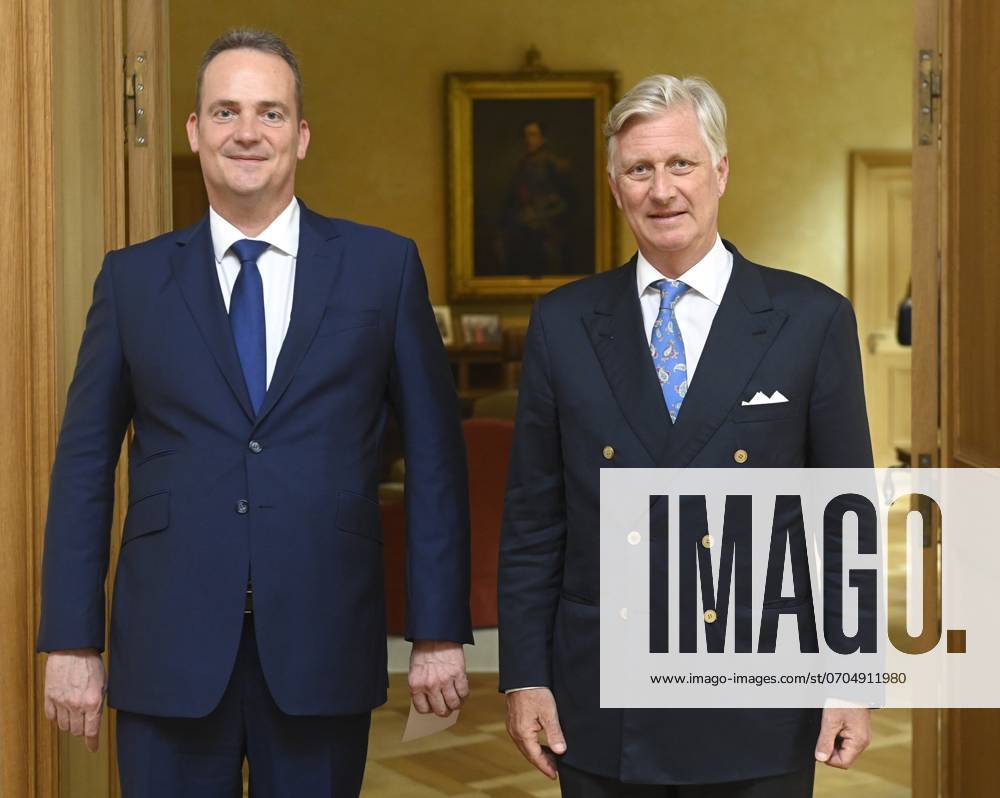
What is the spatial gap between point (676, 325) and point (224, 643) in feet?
2.86

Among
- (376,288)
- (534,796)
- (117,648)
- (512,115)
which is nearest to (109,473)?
(117,648)

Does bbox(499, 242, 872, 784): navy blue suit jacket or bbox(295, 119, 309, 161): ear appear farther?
bbox(295, 119, 309, 161): ear

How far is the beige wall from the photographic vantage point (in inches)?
433

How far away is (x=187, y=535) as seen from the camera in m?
2.14

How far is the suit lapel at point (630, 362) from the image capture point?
2031 mm

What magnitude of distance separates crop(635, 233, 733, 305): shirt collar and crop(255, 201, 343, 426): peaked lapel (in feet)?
1.72

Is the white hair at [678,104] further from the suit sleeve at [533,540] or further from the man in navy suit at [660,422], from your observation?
the suit sleeve at [533,540]

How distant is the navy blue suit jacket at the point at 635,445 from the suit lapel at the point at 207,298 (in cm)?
47

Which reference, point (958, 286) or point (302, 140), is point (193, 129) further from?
→ point (958, 286)

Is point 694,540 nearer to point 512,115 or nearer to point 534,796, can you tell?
point 534,796

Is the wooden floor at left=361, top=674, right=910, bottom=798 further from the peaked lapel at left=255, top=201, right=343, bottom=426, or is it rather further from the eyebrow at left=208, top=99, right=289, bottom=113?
the eyebrow at left=208, top=99, right=289, bottom=113

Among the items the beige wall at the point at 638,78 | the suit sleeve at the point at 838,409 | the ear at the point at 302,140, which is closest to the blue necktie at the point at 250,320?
Answer: the ear at the point at 302,140

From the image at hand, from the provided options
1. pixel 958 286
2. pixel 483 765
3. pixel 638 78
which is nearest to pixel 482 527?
pixel 483 765

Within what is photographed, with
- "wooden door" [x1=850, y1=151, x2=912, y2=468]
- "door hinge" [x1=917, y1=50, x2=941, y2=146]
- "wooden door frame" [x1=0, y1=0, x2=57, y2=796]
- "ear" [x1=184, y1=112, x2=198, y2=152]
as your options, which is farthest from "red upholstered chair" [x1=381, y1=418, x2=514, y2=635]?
"wooden door" [x1=850, y1=151, x2=912, y2=468]
